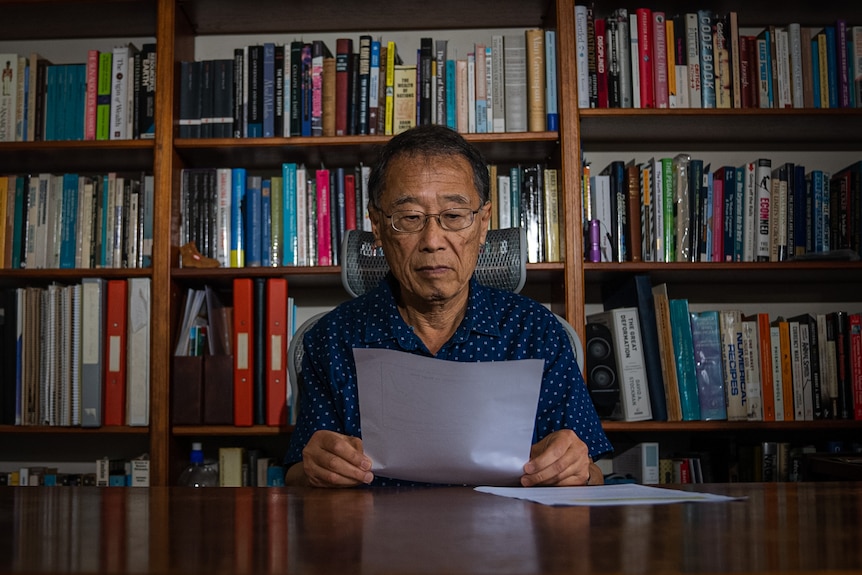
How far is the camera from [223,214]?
2.30 metres

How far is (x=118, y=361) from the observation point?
2.24 metres

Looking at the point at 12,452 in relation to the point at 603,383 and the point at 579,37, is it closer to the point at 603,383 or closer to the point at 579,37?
the point at 603,383

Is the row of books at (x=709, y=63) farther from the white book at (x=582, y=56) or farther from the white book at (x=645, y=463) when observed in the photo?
the white book at (x=645, y=463)

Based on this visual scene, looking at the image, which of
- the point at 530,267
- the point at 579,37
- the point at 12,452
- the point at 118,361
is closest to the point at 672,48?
the point at 579,37

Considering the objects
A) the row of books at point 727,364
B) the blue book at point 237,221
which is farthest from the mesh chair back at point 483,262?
the blue book at point 237,221

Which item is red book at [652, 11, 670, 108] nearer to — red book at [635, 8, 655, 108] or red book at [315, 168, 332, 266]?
red book at [635, 8, 655, 108]

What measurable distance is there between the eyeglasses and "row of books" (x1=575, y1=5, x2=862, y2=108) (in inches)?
36.8

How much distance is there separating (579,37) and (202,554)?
6.37 ft

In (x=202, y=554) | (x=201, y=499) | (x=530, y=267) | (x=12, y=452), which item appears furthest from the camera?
(x=12, y=452)

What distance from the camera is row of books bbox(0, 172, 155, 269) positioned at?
2.29m

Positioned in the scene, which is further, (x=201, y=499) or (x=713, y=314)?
(x=713, y=314)

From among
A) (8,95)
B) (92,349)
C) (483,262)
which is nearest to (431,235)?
(483,262)

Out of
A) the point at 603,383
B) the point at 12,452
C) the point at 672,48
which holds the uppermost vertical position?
the point at 672,48

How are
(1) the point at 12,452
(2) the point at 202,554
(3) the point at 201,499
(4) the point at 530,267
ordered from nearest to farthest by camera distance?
(2) the point at 202,554 < (3) the point at 201,499 < (4) the point at 530,267 < (1) the point at 12,452
